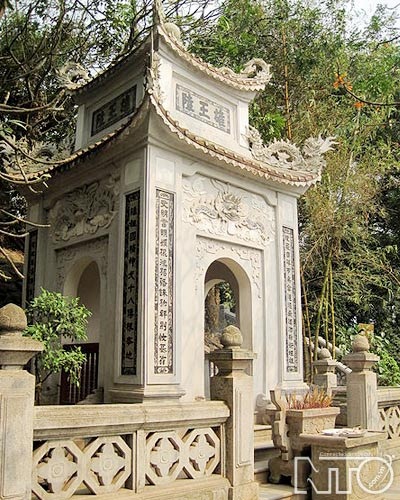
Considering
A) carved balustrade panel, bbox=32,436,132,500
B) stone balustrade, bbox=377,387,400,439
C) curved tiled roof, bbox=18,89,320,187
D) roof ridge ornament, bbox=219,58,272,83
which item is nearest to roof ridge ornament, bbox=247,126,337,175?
curved tiled roof, bbox=18,89,320,187

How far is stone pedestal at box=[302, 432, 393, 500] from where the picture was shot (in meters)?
5.08

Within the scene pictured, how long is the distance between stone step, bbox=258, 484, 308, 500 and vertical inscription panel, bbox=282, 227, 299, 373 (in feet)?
8.37

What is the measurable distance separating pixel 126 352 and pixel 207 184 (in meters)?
2.45

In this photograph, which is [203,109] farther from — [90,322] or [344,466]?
[344,466]

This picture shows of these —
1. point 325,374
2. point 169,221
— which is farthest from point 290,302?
point 169,221

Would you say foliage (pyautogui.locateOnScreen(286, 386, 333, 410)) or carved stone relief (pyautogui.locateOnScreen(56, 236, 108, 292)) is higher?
carved stone relief (pyautogui.locateOnScreen(56, 236, 108, 292))

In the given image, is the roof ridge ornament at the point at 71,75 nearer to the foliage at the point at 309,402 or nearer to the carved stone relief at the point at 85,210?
the carved stone relief at the point at 85,210

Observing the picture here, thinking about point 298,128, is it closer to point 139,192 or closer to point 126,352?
point 139,192

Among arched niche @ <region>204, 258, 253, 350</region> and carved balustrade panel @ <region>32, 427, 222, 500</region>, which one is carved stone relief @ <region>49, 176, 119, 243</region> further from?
carved balustrade panel @ <region>32, 427, 222, 500</region>

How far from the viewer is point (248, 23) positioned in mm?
12969

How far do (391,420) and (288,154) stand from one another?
13.2 ft

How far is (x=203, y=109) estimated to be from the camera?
26.9 feet

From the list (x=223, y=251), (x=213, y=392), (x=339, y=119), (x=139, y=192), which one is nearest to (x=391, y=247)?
(x=339, y=119)

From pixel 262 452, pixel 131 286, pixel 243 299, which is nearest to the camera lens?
pixel 262 452
